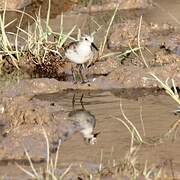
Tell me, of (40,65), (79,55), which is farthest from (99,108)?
(40,65)

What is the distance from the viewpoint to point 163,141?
676 cm

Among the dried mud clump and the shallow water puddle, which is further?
the dried mud clump

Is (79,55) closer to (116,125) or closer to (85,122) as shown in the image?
(85,122)

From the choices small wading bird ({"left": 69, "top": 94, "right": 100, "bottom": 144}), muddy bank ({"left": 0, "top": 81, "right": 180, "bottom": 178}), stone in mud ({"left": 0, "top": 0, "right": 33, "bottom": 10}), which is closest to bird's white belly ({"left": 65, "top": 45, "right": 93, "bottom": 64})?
muddy bank ({"left": 0, "top": 81, "right": 180, "bottom": 178})

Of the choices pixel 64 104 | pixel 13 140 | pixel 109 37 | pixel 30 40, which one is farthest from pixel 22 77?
pixel 13 140

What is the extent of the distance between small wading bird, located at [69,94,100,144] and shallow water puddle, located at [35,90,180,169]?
1.9 inches

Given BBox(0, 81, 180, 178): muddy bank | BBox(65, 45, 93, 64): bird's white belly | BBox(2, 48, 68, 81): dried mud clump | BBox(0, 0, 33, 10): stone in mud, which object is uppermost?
BBox(0, 0, 33, 10): stone in mud

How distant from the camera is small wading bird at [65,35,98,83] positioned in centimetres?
898

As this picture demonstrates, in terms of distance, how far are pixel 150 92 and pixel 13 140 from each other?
7.57 feet

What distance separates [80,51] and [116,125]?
1920 millimetres

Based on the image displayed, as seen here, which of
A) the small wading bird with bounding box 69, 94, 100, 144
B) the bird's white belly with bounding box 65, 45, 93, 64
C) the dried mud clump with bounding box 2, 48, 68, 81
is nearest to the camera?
the small wading bird with bounding box 69, 94, 100, 144

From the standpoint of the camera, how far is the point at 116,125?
7.25m

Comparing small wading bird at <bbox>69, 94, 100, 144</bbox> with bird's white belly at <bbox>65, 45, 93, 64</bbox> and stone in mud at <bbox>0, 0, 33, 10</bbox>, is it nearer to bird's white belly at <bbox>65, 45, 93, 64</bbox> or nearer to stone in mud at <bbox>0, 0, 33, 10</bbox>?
bird's white belly at <bbox>65, 45, 93, 64</bbox>

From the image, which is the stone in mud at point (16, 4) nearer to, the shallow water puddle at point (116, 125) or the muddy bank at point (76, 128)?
the muddy bank at point (76, 128)
